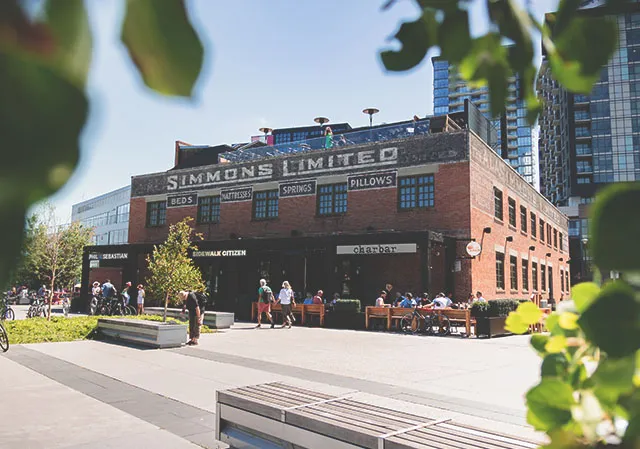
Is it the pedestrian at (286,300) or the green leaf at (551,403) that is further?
the pedestrian at (286,300)

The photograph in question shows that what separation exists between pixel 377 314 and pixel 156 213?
65.3 feet

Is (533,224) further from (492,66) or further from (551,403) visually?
(492,66)

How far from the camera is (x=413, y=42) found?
94 cm

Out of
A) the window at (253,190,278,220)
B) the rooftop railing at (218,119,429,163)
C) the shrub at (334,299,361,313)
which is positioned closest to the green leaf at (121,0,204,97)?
the shrub at (334,299,361,313)

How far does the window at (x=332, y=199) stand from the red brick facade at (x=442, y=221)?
34 cm

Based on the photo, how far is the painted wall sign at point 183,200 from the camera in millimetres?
31938

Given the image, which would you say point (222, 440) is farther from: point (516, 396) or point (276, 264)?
point (276, 264)

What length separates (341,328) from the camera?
797 inches

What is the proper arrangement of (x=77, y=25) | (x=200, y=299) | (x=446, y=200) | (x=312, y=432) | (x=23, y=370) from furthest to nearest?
(x=446, y=200)
(x=200, y=299)
(x=23, y=370)
(x=312, y=432)
(x=77, y=25)

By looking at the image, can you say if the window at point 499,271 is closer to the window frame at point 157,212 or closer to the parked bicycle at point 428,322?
the parked bicycle at point 428,322

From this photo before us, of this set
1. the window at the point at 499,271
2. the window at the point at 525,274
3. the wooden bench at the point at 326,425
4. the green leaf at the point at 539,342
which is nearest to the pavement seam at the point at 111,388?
the wooden bench at the point at 326,425

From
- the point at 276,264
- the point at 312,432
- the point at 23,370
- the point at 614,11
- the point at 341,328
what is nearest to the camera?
the point at 614,11

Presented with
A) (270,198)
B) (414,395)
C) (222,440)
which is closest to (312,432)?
(222,440)

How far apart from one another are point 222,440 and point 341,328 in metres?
15.1
